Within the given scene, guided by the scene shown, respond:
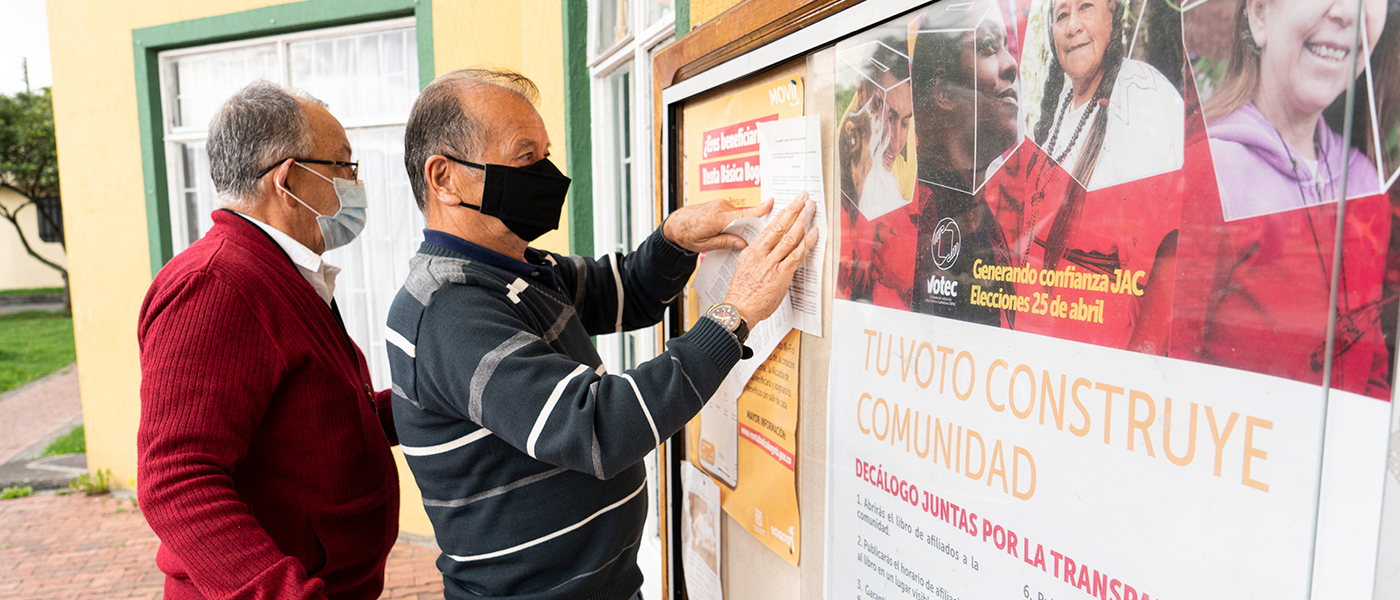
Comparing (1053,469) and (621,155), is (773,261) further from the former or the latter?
(621,155)

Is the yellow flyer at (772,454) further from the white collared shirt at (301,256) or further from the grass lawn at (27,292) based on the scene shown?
the grass lawn at (27,292)

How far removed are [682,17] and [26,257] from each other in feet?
122

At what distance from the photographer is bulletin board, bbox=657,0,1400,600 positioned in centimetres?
55

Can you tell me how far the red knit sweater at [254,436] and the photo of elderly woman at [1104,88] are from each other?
1398 millimetres

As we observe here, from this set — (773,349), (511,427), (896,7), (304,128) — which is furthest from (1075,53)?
(304,128)

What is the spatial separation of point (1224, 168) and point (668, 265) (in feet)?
4.03

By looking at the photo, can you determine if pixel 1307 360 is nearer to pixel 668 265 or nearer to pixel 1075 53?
pixel 1075 53

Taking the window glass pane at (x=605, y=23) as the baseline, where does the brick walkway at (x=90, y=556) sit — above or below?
below

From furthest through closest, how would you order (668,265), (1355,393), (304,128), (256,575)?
(304,128) < (668,265) < (256,575) < (1355,393)

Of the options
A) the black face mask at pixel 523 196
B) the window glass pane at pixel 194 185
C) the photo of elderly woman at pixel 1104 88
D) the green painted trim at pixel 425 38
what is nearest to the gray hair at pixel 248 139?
the black face mask at pixel 523 196

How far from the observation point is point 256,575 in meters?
1.37

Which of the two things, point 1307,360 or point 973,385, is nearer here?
point 1307,360

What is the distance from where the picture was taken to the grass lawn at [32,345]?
46.1 feet

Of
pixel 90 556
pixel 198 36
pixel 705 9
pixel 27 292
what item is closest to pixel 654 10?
pixel 705 9
